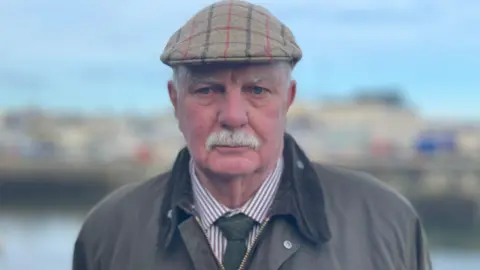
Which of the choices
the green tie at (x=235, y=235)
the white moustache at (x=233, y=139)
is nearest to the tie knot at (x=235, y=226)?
the green tie at (x=235, y=235)

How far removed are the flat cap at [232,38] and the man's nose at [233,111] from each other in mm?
61

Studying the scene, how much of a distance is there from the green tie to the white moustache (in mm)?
151

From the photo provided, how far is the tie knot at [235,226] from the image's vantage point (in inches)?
64.3

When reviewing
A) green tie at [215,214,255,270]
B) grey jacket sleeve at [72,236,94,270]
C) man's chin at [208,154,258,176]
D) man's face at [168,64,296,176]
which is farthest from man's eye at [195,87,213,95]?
grey jacket sleeve at [72,236,94,270]

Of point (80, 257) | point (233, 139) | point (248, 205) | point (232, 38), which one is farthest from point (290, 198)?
point (80, 257)

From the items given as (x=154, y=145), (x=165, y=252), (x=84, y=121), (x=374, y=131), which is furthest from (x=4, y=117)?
(x=165, y=252)

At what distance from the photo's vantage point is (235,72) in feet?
5.12

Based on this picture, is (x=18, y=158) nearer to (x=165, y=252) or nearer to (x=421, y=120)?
(x=421, y=120)

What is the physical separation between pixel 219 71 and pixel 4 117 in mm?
34896

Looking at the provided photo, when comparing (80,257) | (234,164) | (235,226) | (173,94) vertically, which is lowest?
(80,257)

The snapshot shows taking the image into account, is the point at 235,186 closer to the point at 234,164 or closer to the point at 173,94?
the point at 234,164

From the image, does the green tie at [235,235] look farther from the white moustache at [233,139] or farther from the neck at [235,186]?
the white moustache at [233,139]

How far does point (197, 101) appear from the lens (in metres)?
1.59

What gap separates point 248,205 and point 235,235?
0.19ft
